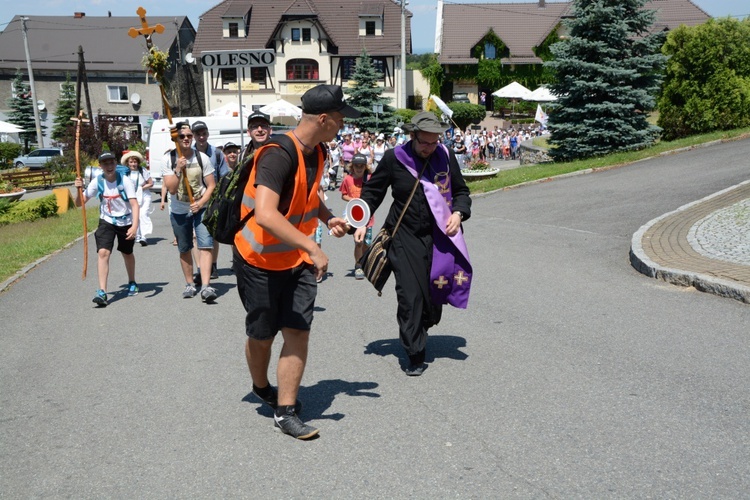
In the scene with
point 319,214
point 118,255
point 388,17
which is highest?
point 388,17

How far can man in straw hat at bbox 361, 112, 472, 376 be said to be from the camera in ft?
19.7

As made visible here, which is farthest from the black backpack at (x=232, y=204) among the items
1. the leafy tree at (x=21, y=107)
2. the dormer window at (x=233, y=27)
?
the leafy tree at (x=21, y=107)

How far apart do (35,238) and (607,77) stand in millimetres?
16112

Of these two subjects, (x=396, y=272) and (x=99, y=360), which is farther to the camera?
(x=99, y=360)

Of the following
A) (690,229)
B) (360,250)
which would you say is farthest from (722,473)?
(690,229)

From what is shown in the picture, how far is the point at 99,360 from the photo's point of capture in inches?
265

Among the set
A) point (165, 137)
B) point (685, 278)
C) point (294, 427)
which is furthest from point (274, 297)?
point (165, 137)

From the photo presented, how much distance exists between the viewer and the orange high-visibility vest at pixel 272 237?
4586 mm

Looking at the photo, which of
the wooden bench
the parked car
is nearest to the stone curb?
the wooden bench

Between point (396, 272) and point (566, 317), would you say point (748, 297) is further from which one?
point (396, 272)

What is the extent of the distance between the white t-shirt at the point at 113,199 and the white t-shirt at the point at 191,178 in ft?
1.57

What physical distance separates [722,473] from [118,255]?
11.7 m

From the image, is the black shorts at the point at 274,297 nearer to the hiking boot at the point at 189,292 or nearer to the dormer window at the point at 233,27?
the hiking boot at the point at 189,292

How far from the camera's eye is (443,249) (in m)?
6.14
